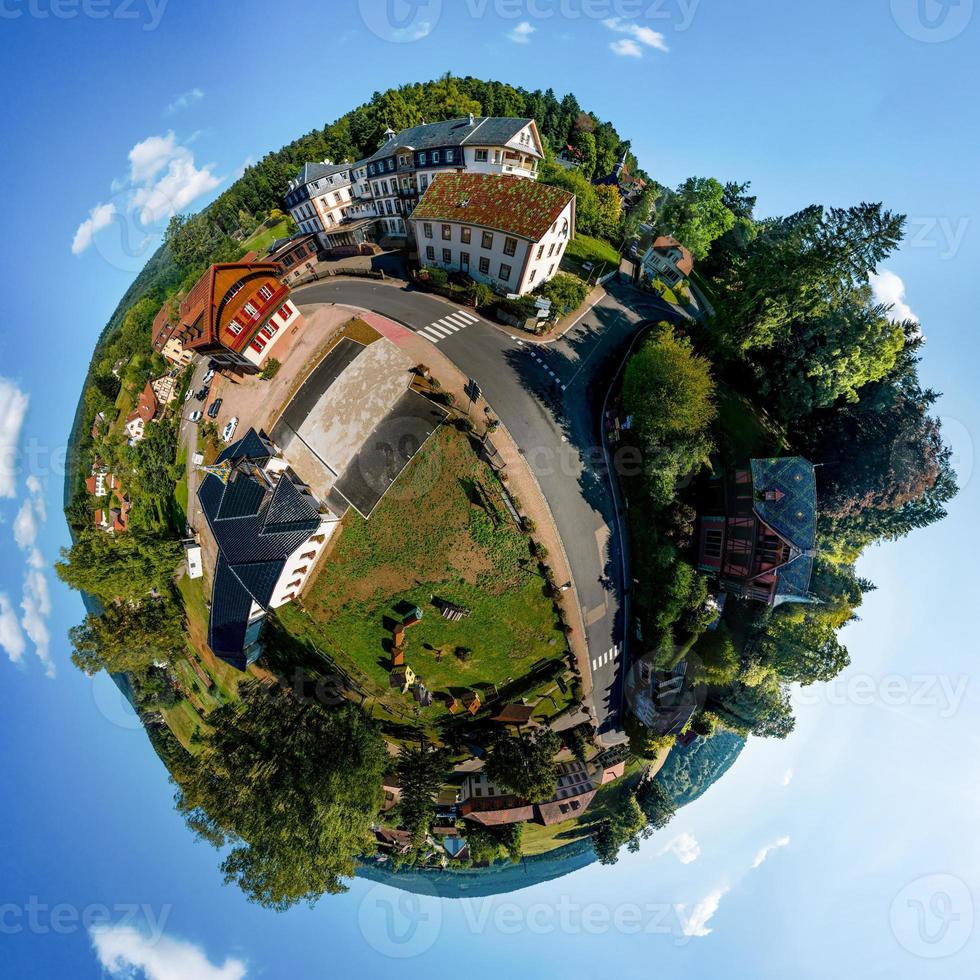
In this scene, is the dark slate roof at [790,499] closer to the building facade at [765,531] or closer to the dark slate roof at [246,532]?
the building facade at [765,531]

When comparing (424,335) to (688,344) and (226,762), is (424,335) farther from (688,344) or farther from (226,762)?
(226,762)

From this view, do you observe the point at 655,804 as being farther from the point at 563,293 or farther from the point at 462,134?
the point at 462,134

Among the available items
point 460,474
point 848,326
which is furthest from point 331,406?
point 848,326

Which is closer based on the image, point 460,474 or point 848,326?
point 848,326

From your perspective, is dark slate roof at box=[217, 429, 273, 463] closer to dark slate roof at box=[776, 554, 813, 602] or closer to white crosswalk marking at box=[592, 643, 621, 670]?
white crosswalk marking at box=[592, 643, 621, 670]

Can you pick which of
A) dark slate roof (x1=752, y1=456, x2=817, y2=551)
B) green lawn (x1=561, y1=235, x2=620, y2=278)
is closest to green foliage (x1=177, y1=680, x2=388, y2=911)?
dark slate roof (x1=752, y1=456, x2=817, y2=551)

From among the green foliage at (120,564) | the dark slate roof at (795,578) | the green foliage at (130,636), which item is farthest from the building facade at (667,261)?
the green foliage at (130,636)

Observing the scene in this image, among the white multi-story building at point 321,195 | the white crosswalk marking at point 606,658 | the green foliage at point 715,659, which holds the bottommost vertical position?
the green foliage at point 715,659
